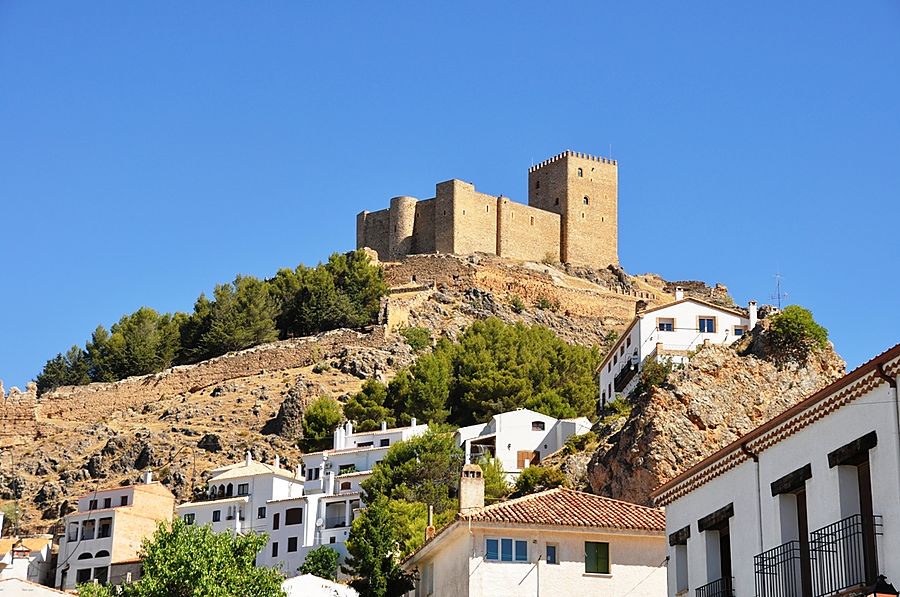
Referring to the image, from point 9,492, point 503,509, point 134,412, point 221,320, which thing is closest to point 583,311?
point 221,320

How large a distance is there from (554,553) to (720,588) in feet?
29.3

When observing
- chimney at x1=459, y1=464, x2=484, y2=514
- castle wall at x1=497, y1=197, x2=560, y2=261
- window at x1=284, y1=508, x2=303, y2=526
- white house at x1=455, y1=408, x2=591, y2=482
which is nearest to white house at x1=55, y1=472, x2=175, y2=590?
window at x1=284, y1=508, x2=303, y2=526

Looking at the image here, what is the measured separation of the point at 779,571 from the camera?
1997 cm

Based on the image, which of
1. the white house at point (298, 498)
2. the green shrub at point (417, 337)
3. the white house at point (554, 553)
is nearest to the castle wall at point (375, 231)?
the green shrub at point (417, 337)

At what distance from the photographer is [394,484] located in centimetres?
6794

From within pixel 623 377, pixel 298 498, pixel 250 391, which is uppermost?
pixel 250 391

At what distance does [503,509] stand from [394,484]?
36963 millimetres

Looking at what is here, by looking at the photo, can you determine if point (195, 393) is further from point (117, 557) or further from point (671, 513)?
point (671, 513)

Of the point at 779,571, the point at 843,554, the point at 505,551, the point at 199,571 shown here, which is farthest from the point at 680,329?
the point at 843,554

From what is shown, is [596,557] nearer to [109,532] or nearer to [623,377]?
[623,377]

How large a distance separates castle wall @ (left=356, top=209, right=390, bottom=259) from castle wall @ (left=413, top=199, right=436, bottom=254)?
9.02ft

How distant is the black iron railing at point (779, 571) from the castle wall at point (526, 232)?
105 meters

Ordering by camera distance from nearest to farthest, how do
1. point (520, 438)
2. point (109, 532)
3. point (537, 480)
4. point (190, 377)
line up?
point (537, 480) < point (109, 532) < point (520, 438) < point (190, 377)

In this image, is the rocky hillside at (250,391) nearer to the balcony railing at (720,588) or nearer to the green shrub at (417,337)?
the green shrub at (417,337)
